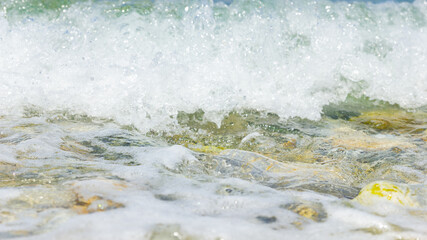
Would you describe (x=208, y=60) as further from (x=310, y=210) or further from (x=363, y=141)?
(x=310, y=210)

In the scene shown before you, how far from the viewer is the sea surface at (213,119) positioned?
5.06 feet

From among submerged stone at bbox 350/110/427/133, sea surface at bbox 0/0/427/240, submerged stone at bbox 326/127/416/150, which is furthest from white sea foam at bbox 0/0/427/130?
submerged stone at bbox 326/127/416/150

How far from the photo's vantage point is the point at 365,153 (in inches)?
106

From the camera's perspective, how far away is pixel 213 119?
340 centimetres

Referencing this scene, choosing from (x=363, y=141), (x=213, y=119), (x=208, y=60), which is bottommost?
(x=363, y=141)

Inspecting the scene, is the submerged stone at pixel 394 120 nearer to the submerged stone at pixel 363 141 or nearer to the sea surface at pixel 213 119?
the sea surface at pixel 213 119

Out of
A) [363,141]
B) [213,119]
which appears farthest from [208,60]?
[363,141]

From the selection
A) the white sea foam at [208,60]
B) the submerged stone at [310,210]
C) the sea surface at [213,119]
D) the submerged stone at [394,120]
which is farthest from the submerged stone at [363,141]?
the submerged stone at [310,210]

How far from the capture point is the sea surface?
1543 mm

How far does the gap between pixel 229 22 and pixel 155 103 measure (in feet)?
4.38

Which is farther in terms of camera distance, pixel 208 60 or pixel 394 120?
pixel 208 60

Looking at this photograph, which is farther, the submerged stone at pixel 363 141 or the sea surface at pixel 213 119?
the submerged stone at pixel 363 141

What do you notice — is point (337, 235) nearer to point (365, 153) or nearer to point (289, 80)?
point (365, 153)

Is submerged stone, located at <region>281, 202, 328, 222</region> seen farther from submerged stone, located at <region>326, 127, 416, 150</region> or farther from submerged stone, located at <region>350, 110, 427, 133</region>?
submerged stone, located at <region>350, 110, 427, 133</region>
